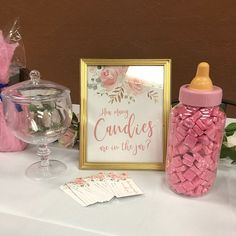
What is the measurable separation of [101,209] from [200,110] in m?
0.25

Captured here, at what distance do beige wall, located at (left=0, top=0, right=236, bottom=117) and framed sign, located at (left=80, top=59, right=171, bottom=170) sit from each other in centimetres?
26

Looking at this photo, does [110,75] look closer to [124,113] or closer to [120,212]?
[124,113]

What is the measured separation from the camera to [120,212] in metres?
0.68

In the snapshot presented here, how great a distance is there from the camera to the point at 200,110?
70 centimetres

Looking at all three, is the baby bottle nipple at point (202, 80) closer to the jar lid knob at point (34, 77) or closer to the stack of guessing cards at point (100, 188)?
the stack of guessing cards at point (100, 188)

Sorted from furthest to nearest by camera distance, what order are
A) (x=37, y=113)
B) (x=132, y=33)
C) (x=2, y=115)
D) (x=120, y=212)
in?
(x=132, y=33) → (x=2, y=115) → (x=37, y=113) → (x=120, y=212)

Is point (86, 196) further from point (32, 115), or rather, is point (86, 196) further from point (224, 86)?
point (224, 86)

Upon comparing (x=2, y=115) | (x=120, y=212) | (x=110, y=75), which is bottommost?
(x=120, y=212)

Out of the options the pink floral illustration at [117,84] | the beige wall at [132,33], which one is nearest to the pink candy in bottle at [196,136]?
the pink floral illustration at [117,84]

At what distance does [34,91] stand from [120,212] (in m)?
0.32

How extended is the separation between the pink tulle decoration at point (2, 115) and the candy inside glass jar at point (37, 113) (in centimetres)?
8

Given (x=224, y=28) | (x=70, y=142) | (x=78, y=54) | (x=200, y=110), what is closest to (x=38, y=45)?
(x=78, y=54)

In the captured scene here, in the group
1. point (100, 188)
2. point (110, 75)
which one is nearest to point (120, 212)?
point (100, 188)

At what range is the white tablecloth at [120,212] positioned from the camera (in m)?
0.64
